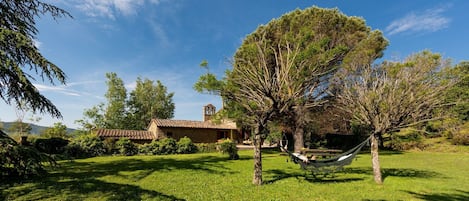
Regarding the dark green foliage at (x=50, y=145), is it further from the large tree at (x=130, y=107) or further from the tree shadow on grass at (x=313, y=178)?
the tree shadow on grass at (x=313, y=178)

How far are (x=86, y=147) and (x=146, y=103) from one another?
68.5ft

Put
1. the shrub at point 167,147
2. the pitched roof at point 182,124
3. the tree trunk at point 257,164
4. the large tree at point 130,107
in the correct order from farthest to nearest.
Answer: the large tree at point 130,107 → the pitched roof at point 182,124 → the shrub at point 167,147 → the tree trunk at point 257,164

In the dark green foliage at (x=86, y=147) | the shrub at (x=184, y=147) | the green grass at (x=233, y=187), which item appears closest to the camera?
the green grass at (x=233, y=187)

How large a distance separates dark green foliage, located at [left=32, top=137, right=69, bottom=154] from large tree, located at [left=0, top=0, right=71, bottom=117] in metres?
12.6

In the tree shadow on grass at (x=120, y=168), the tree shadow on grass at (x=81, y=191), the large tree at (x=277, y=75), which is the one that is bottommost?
the tree shadow on grass at (x=120, y=168)

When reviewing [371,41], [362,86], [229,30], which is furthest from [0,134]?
[371,41]

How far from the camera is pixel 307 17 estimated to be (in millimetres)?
16297

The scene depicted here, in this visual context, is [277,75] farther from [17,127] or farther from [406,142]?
[17,127]

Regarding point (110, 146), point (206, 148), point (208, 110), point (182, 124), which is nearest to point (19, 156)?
point (110, 146)

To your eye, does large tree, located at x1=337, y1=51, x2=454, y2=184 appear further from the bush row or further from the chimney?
the chimney

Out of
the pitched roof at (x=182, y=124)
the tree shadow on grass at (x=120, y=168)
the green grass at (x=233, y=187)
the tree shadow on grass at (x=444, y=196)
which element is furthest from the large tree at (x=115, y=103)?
the tree shadow on grass at (x=444, y=196)

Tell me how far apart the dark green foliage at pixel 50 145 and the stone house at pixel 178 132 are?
10.8ft

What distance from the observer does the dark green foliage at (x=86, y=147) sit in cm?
1639

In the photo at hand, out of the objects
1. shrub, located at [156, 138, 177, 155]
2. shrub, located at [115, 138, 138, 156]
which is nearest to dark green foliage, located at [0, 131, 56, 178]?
shrub, located at [115, 138, 138, 156]
